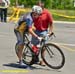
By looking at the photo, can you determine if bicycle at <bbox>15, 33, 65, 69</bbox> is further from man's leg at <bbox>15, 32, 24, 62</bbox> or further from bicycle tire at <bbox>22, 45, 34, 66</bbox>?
man's leg at <bbox>15, 32, 24, 62</bbox>

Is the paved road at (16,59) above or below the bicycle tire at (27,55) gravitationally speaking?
below

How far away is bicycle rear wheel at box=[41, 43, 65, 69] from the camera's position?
10.4m

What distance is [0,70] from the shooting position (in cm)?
1030

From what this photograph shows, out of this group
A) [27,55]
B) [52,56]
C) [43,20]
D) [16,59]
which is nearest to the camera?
[52,56]

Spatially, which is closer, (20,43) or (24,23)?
(24,23)

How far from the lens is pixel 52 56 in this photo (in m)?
10.6

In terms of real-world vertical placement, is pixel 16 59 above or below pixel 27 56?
below

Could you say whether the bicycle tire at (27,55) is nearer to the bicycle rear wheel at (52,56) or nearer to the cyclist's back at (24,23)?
the bicycle rear wheel at (52,56)

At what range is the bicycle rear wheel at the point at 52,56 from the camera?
10.4 meters

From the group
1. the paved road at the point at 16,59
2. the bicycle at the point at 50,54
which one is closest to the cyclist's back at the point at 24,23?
the bicycle at the point at 50,54

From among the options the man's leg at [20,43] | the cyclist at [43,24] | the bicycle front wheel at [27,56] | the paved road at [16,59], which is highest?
the cyclist at [43,24]

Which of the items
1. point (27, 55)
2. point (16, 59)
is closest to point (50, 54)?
point (27, 55)

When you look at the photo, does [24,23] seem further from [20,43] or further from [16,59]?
[16,59]

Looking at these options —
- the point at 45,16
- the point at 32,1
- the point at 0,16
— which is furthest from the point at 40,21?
the point at 32,1
